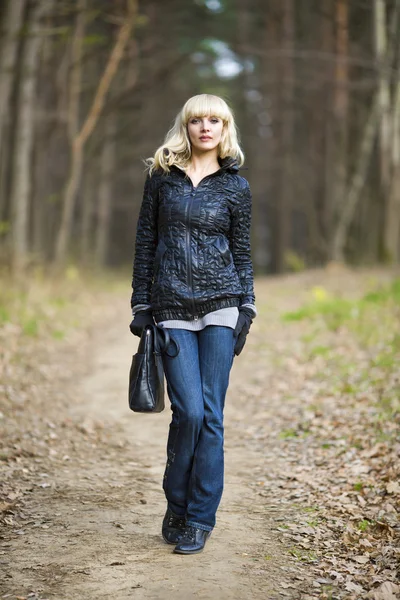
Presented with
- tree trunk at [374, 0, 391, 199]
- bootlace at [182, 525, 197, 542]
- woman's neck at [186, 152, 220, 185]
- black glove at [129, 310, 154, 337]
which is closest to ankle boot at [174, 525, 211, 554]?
bootlace at [182, 525, 197, 542]

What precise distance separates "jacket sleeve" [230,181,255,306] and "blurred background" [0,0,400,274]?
10.3 meters

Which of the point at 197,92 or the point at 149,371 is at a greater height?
the point at 197,92

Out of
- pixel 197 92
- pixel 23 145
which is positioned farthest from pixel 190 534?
pixel 197 92

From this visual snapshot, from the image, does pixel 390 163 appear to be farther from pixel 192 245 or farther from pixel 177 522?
pixel 177 522

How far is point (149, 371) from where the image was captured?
4.59 meters

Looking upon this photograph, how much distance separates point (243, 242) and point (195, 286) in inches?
19.2

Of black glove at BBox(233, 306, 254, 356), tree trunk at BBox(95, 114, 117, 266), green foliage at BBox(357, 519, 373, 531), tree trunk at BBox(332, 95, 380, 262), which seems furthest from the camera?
tree trunk at BBox(95, 114, 117, 266)

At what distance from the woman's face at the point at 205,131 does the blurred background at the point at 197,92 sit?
10115 millimetres

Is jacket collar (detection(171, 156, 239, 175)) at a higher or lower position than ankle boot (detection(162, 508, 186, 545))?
higher

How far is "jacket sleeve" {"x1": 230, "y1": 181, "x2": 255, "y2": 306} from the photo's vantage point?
15.4 ft

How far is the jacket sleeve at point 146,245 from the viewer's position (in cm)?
467

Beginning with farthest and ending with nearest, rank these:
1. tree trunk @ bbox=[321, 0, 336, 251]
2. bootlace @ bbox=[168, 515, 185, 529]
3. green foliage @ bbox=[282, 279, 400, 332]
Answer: tree trunk @ bbox=[321, 0, 336, 251]
green foliage @ bbox=[282, 279, 400, 332]
bootlace @ bbox=[168, 515, 185, 529]

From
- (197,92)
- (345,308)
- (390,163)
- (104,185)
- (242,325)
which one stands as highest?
(197,92)

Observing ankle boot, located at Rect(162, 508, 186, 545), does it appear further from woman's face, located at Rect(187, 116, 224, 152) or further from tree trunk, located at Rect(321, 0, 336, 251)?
tree trunk, located at Rect(321, 0, 336, 251)
